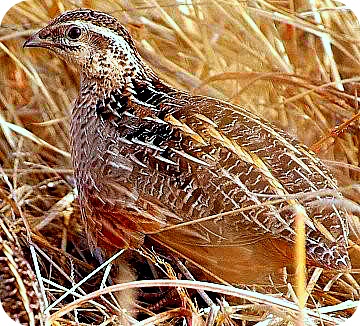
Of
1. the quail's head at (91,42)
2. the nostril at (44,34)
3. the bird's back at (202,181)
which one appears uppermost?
the nostril at (44,34)

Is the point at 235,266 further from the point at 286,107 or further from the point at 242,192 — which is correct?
the point at 286,107

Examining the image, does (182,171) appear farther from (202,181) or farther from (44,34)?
(44,34)

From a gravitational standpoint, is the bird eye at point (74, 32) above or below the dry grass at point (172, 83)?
above

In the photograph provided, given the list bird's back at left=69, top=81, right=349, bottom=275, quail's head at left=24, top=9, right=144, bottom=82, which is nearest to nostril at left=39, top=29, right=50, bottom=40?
quail's head at left=24, top=9, right=144, bottom=82

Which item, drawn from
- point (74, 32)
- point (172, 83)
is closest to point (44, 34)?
point (74, 32)

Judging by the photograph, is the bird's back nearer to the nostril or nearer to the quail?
the quail

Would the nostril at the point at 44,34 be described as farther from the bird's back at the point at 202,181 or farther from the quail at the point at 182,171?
the bird's back at the point at 202,181

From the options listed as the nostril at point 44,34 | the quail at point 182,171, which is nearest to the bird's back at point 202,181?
the quail at point 182,171
